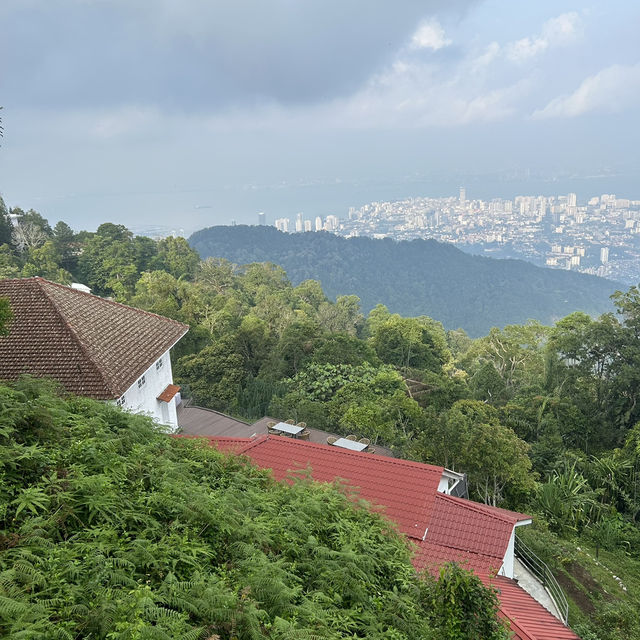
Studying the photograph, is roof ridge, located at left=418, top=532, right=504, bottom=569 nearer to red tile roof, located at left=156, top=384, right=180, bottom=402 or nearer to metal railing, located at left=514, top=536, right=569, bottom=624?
metal railing, located at left=514, top=536, right=569, bottom=624

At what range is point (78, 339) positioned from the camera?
442 inches

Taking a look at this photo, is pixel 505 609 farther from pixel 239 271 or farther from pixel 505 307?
pixel 505 307

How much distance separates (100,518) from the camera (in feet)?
17.1

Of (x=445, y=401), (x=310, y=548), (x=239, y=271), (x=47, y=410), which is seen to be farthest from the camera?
(x=239, y=271)

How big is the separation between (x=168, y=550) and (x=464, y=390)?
21.1 metres

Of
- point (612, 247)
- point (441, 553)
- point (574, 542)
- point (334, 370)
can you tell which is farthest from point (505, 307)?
point (441, 553)

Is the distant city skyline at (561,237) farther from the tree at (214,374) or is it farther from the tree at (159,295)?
the tree at (214,374)

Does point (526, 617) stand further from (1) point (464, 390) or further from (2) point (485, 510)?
(1) point (464, 390)

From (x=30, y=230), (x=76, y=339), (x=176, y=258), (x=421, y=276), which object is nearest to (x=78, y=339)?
(x=76, y=339)

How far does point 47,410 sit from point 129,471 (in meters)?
1.50

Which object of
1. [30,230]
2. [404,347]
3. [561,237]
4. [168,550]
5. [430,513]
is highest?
[30,230]

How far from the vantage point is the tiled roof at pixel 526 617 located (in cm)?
700

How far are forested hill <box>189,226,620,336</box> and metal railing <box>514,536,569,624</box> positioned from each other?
304 ft

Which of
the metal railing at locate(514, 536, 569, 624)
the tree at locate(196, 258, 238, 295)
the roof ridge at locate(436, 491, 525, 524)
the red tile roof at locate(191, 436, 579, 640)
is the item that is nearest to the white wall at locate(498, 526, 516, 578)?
the red tile roof at locate(191, 436, 579, 640)
